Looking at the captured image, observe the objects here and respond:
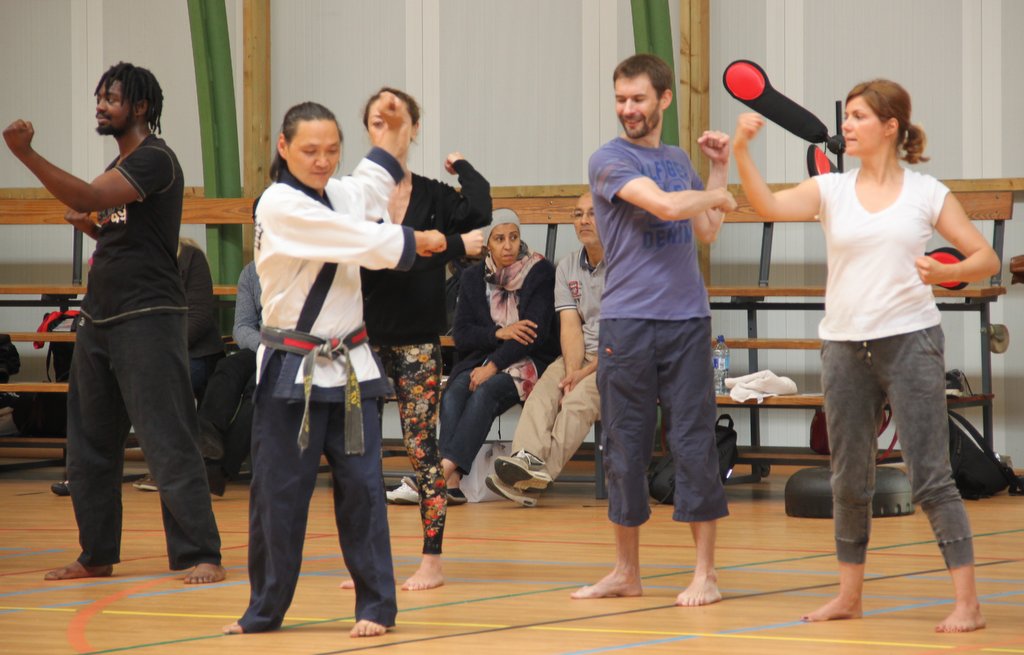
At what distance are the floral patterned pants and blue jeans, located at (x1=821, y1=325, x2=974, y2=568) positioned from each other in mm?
1268

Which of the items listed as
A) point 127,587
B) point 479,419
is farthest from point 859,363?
point 479,419

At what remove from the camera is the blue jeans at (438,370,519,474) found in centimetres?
636

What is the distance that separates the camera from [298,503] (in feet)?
11.0

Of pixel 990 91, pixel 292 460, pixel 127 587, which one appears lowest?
pixel 127 587

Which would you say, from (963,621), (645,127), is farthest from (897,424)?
(645,127)

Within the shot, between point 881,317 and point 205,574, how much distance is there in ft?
7.44

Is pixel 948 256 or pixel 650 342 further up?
pixel 948 256

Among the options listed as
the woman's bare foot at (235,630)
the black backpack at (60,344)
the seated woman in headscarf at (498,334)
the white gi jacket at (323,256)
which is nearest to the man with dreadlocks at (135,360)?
the woman's bare foot at (235,630)

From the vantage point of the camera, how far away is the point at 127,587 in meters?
4.26

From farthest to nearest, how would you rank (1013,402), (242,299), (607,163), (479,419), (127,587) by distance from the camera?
1. (1013,402)
2. (242,299)
3. (479,419)
4. (127,587)
5. (607,163)

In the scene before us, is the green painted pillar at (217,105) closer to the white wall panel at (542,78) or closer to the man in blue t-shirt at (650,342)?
the white wall panel at (542,78)

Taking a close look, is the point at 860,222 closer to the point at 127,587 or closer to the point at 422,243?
the point at 422,243

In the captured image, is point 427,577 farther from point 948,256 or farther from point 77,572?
point 948,256

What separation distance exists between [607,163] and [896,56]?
4.52 meters
